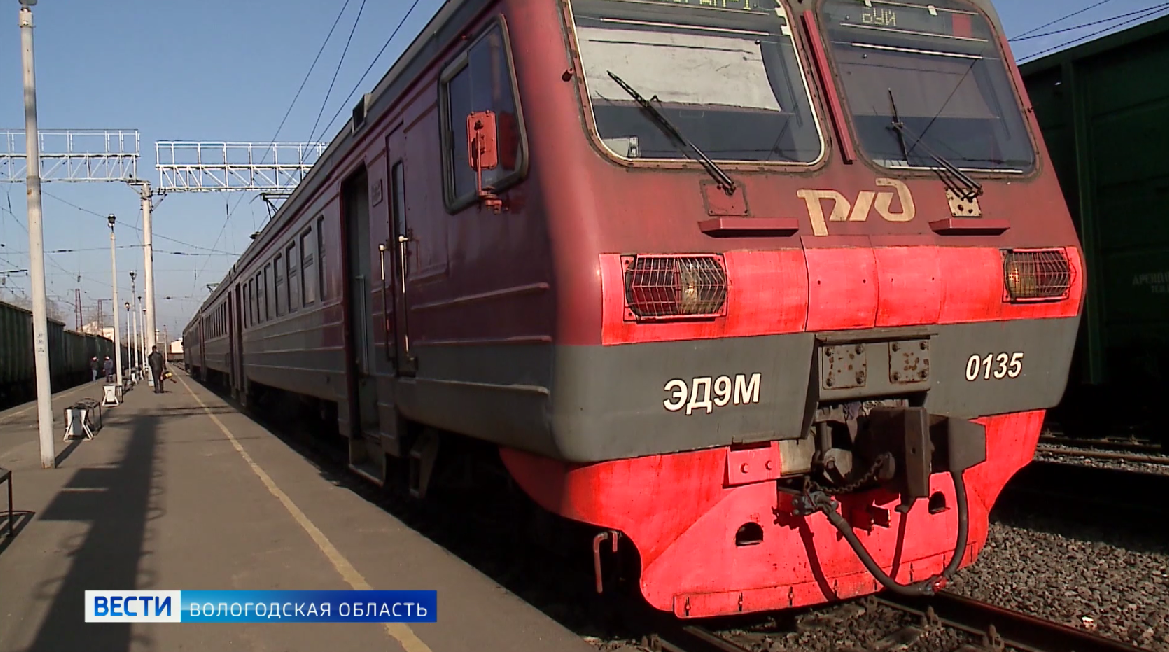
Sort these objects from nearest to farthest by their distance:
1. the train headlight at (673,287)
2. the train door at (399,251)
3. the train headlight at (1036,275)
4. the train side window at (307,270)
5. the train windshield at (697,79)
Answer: the train headlight at (673,287) → the train windshield at (697,79) → the train headlight at (1036,275) → the train door at (399,251) → the train side window at (307,270)

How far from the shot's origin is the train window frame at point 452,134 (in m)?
4.00

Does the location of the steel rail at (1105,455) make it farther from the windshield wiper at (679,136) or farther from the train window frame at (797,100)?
the windshield wiper at (679,136)

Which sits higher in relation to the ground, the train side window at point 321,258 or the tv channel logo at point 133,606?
the train side window at point 321,258

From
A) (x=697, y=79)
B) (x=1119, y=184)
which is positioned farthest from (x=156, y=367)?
(x=697, y=79)

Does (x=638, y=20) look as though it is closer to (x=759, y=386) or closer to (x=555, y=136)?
(x=555, y=136)

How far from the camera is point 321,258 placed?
8727 millimetres

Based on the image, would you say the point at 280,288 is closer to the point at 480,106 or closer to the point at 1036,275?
the point at 480,106

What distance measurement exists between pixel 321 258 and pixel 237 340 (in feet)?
33.3

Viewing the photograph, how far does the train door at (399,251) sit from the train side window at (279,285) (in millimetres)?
5880

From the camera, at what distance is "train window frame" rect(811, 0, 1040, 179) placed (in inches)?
169

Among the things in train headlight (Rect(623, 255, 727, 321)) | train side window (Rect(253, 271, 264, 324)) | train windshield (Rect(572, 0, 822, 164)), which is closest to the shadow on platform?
train side window (Rect(253, 271, 264, 324))

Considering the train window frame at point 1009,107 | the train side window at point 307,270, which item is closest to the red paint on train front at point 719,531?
the train window frame at point 1009,107

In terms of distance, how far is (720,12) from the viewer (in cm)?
426

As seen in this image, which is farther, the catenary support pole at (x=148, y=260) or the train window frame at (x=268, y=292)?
the catenary support pole at (x=148, y=260)
